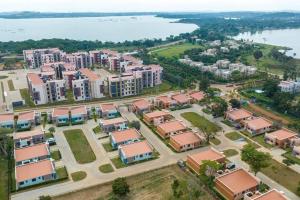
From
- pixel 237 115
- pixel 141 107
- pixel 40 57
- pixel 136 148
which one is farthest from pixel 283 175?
pixel 40 57

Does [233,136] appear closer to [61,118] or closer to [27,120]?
[61,118]

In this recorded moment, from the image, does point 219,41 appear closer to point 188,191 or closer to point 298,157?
point 298,157

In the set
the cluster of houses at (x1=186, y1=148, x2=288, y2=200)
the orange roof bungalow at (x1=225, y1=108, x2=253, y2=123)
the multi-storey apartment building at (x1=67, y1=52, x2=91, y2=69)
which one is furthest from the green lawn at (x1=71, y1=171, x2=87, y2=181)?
the multi-storey apartment building at (x1=67, y1=52, x2=91, y2=69)

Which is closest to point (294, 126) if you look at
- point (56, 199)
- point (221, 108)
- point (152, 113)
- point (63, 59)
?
point (221, 108)

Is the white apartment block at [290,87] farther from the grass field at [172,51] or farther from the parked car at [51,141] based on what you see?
the parked car at [51,141]

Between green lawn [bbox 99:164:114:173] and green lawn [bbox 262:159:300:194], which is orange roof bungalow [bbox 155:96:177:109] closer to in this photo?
green lawn [bbox 99:164:114:173]

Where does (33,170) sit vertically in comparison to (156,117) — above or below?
below
